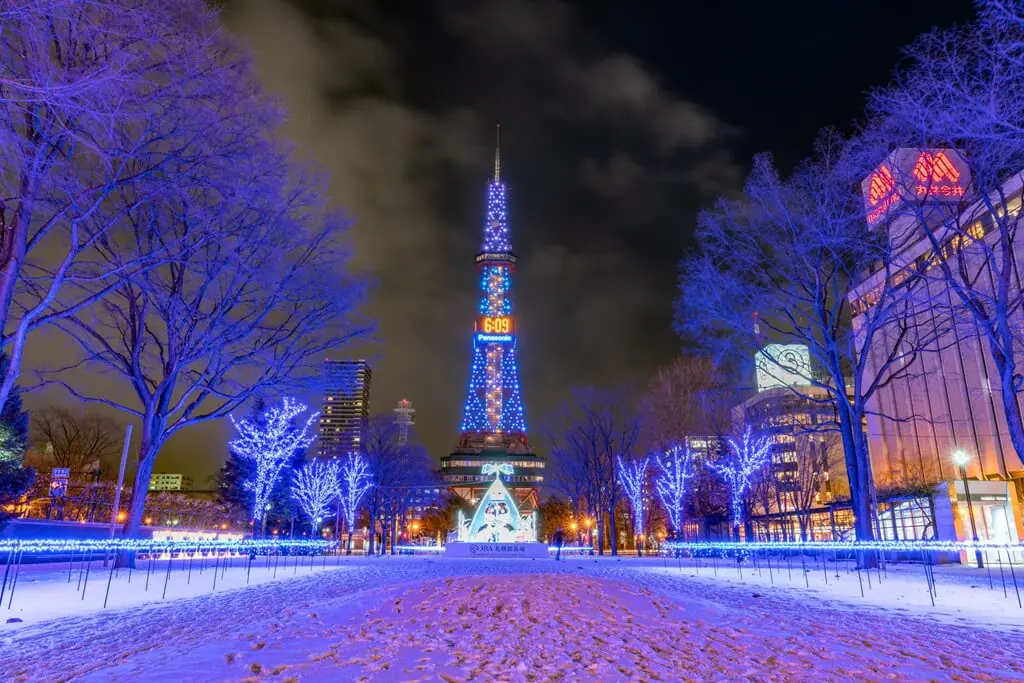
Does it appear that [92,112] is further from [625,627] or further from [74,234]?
[625,627]

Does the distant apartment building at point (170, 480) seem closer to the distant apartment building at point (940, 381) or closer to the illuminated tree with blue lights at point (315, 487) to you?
the illuminated tree with blue lights at point (315, 487)

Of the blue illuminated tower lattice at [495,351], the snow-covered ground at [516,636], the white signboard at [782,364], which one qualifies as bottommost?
the snow-covered ground at [516,636]

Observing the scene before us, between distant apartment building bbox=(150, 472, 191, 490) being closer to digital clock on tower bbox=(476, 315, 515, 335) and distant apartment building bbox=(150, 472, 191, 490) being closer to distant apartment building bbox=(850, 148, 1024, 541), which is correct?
digital clock on tower bbox=(476, 315, 515, 335)

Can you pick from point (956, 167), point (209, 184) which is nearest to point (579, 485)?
point (956, 167)

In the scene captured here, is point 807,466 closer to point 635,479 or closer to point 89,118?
point 635,479

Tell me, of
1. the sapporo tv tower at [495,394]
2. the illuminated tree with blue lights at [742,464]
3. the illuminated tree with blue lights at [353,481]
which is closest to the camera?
the illuminated tree with blue lights at [742,464]

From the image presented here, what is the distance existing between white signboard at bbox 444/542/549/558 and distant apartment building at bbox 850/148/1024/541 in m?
18.3

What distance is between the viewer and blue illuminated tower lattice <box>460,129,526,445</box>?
416ft

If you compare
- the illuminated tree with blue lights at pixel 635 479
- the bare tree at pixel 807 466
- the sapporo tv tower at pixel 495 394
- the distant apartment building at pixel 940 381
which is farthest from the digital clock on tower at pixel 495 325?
the illuminated tree with blue lights at pixel 635 479

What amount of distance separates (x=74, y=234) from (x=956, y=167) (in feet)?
62.4

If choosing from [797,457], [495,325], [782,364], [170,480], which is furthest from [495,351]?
[782,364]

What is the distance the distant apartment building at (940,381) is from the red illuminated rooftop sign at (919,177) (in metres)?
0.03

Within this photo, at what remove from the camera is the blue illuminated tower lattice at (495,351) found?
416 ft

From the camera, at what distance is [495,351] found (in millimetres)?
139125
